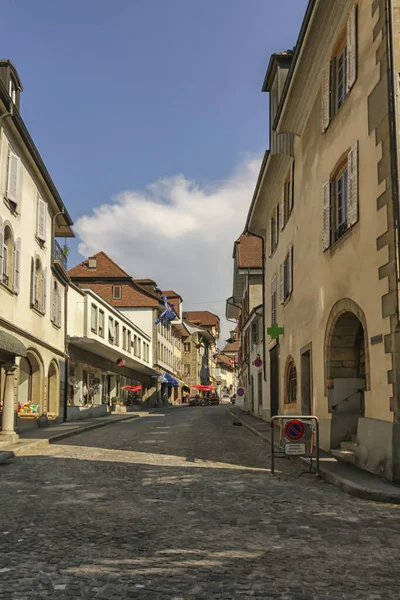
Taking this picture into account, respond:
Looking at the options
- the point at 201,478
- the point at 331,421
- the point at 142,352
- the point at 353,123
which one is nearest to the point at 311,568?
the point at 201,478

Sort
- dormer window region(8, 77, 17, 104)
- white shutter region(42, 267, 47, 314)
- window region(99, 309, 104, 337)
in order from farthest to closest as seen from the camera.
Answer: window region(99, 309, 104, 337)
white shutter region(42, 267, 47, 314)
dormer window region(8, 77, 17, 104)

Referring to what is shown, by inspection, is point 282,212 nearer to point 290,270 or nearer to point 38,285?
point 290,270

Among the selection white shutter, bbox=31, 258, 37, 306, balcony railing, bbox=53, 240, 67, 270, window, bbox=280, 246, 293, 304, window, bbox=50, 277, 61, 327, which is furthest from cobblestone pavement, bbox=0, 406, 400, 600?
balcony railing, bbox=53, 240, 67, 270

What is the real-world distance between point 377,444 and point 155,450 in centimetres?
610

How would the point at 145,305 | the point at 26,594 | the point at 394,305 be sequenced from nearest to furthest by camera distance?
the point at 26,594, the point at 394,305, the point at 145,305

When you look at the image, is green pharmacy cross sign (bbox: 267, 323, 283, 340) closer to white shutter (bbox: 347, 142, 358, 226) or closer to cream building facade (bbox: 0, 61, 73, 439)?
cream building facade (bbox: 0, 61, 73, 439)

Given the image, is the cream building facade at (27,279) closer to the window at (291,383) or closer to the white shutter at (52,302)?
the white shutter at (52,302)

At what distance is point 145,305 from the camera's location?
188 feet

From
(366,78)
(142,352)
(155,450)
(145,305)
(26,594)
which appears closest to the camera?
(26,594)

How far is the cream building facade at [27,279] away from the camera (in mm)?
18172

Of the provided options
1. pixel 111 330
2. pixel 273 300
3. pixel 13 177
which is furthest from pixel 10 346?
pixel 111 330

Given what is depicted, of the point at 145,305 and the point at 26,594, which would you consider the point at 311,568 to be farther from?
the point at 145,305

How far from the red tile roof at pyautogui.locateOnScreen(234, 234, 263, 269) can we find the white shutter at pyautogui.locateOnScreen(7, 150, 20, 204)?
18.2m

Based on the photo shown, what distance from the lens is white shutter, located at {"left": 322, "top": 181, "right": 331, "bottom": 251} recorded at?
1356 cm
